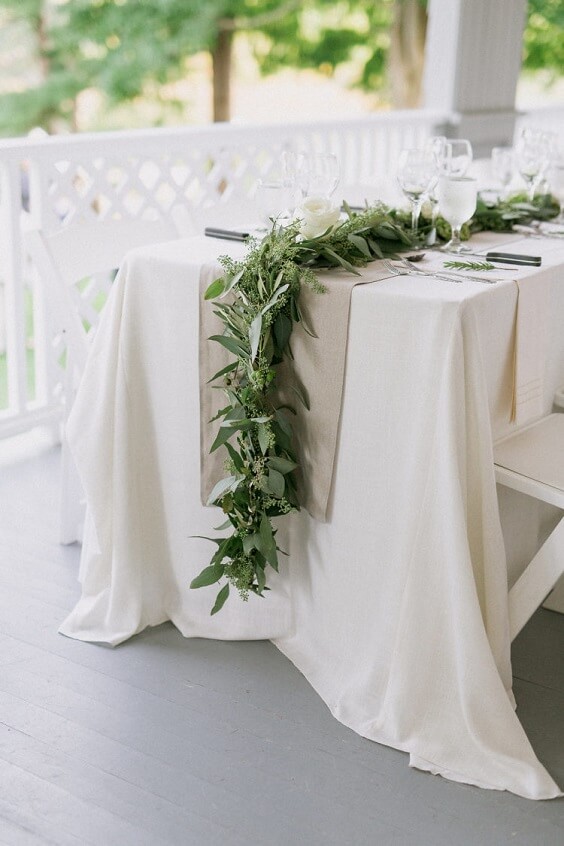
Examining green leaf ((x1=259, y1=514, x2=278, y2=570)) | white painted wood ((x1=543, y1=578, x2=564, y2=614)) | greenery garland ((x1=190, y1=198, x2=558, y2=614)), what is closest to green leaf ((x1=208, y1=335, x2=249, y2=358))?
greenery garland ((x1=190, y1=198, x2=558, y2=614))

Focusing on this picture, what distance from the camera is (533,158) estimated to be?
9.28 ft

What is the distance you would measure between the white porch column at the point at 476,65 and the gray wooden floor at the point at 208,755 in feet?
10.8

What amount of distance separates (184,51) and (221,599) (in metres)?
10.8

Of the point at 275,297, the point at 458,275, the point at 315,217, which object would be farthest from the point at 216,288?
the point at 458,275

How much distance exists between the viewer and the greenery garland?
6.63 feet

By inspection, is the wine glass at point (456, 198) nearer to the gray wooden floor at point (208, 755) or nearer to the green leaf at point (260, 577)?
the green leaf at point (260, 577)

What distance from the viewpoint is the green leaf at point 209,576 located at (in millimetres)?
2150

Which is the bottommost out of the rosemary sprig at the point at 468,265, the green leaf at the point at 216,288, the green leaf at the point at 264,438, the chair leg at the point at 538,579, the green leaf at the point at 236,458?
the chair leg at the point at 538,579

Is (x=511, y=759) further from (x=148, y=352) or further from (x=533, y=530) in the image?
(x=148, y=352)

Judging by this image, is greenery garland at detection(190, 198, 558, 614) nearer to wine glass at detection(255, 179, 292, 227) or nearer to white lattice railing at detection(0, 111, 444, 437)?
wine glass at detection(255, 179, 292, 227)

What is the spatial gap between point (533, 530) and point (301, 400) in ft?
2.34

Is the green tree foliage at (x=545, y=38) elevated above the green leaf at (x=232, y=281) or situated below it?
above

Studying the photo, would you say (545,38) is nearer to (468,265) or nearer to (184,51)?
(184,51)

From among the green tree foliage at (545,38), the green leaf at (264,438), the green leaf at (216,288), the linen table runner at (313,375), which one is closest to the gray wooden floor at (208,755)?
the linen table runner at (313,375)
